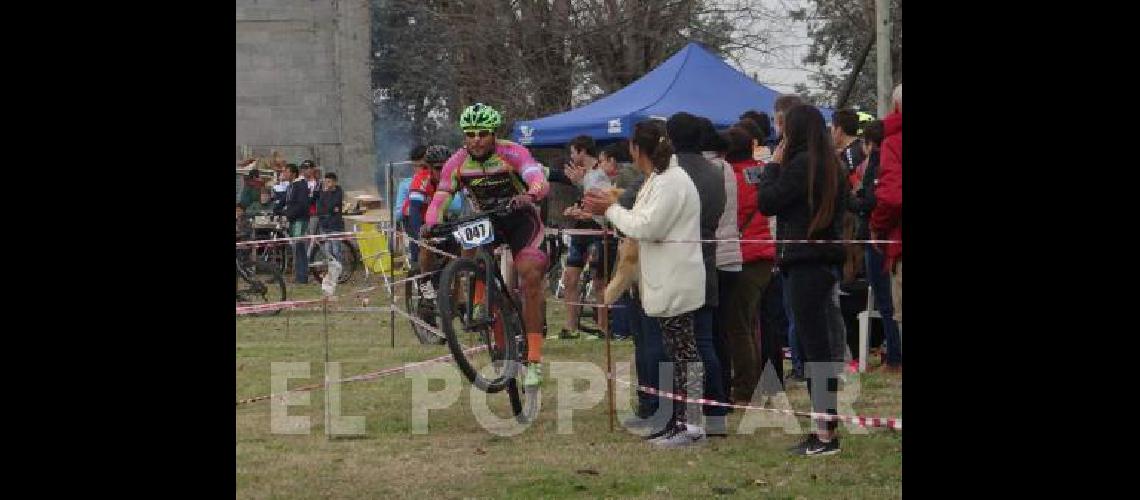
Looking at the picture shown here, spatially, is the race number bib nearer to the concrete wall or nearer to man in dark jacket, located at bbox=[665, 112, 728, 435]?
man in dark jacket, located at bbox=[665, 112, 728, 435]

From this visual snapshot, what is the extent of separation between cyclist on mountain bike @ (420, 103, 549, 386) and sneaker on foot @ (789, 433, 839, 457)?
2077mm

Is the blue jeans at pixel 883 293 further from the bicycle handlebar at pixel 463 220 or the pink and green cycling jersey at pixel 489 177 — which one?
the bicycle handlebar at pixel 463 220

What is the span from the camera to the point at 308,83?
1748 inches

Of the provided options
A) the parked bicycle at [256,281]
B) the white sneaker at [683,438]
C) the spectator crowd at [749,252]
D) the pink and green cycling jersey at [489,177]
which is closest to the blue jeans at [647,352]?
the spectator crowd at [749,252]

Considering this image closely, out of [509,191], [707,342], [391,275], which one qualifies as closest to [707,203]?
[707,342]

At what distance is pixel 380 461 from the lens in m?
9.62

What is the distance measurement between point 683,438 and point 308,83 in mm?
35439

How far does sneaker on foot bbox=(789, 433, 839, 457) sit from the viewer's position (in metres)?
9.54

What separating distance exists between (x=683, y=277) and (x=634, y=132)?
2.87 feet

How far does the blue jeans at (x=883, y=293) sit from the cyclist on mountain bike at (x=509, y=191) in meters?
2.62

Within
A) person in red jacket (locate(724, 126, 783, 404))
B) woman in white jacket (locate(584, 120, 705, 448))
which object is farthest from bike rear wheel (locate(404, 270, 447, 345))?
woman in white jacket (locate(584, 120, 705, 448))
